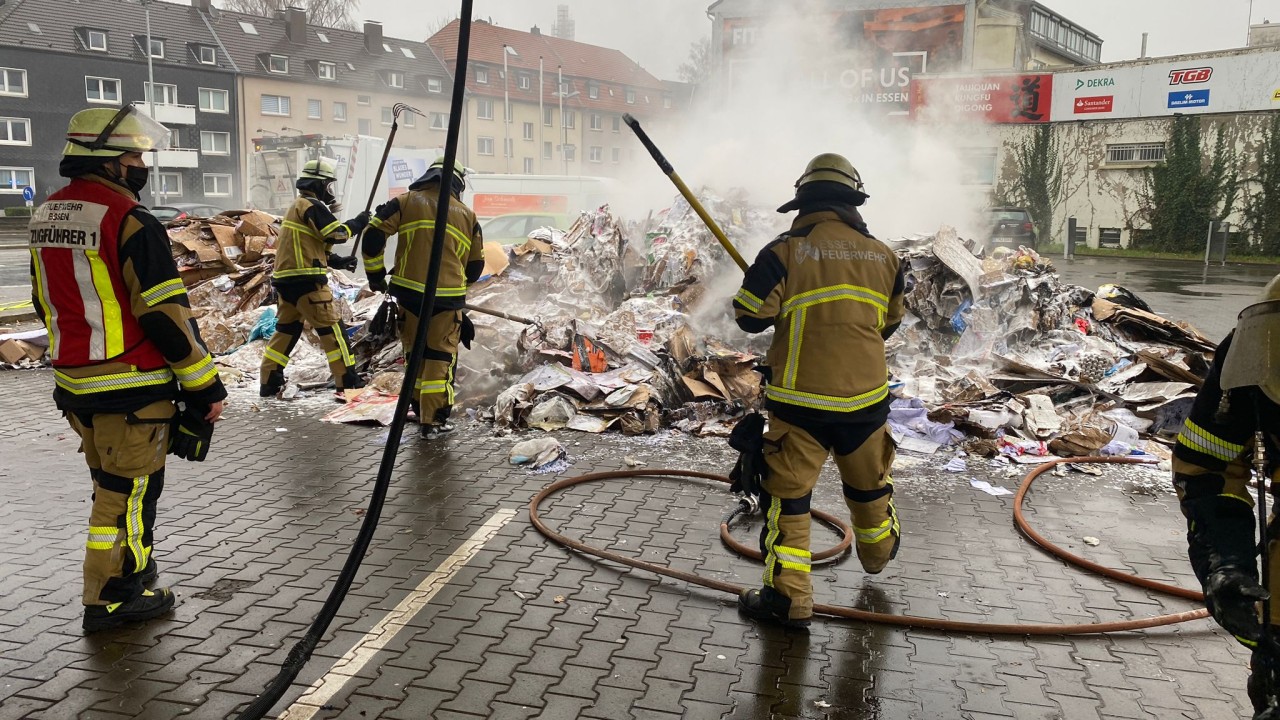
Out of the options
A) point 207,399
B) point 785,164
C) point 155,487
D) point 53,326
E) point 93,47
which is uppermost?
point 93,47

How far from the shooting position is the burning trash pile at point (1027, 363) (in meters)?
6.73

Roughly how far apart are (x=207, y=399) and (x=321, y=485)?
1944mm

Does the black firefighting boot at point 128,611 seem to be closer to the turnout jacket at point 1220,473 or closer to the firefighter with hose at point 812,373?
the firefighter with hose at point 812,373

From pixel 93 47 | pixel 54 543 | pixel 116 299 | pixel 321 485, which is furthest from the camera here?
pixel 93 47

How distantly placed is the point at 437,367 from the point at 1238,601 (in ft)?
17.6

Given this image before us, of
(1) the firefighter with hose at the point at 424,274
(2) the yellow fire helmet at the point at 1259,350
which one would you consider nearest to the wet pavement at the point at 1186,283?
(1) the firefighter with hose at the point at 424,274

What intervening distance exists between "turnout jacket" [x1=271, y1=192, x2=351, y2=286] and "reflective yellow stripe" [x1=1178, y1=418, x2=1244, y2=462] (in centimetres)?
657

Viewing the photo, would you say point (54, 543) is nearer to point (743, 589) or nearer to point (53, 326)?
point (53, 326)

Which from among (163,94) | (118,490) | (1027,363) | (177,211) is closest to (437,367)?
(118,490)

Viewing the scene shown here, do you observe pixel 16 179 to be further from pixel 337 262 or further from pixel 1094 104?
pixel 1094 104

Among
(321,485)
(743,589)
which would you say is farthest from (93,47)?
(743,589)

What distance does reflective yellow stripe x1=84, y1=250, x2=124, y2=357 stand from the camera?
350 cm

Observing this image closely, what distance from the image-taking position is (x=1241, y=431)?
2.47 m

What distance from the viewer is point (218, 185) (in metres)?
44.6
